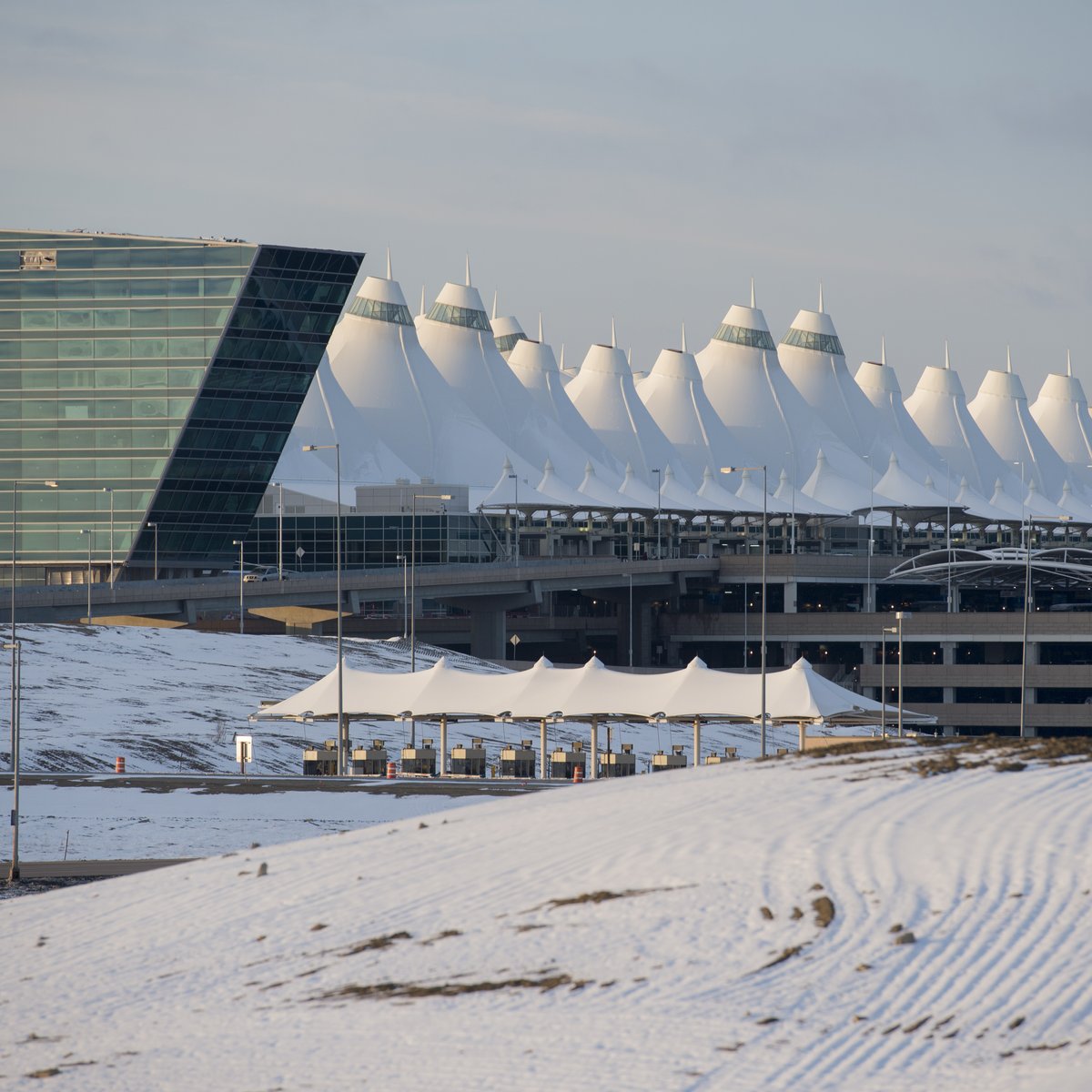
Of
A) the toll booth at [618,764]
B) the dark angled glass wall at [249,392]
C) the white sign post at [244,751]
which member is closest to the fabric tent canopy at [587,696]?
the toll booth at [618,764]

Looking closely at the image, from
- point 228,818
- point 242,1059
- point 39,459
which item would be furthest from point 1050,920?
point 39,459

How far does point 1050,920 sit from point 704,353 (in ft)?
525

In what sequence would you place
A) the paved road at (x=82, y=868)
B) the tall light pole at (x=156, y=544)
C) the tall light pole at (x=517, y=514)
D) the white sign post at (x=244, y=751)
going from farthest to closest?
the tall light pole at (x=517, y=514), the tall light pole at (x=156, y=544), the white sign post at (x=244, y=751), the paved road at (x=82, y=868)

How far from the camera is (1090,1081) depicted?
51.1 feet

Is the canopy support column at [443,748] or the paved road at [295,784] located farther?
the canopy support column at [443,748]

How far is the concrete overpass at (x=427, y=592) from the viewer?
3393 inches

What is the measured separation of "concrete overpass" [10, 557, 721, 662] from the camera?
86188mm

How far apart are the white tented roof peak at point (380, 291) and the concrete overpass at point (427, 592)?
29.9 meters

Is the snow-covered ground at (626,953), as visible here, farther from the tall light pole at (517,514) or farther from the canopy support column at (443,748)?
the tall light pole at (517,514)

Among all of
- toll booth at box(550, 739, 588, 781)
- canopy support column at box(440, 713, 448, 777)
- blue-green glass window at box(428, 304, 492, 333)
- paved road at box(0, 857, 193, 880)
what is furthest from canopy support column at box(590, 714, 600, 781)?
blue-green glass window at box(428, 304, 492, 333)

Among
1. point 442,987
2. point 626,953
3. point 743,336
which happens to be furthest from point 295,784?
point 743,336

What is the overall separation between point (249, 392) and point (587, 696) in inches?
2053

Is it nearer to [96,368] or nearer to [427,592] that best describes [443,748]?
[427,592]

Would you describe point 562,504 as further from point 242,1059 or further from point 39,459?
point 242,1059
